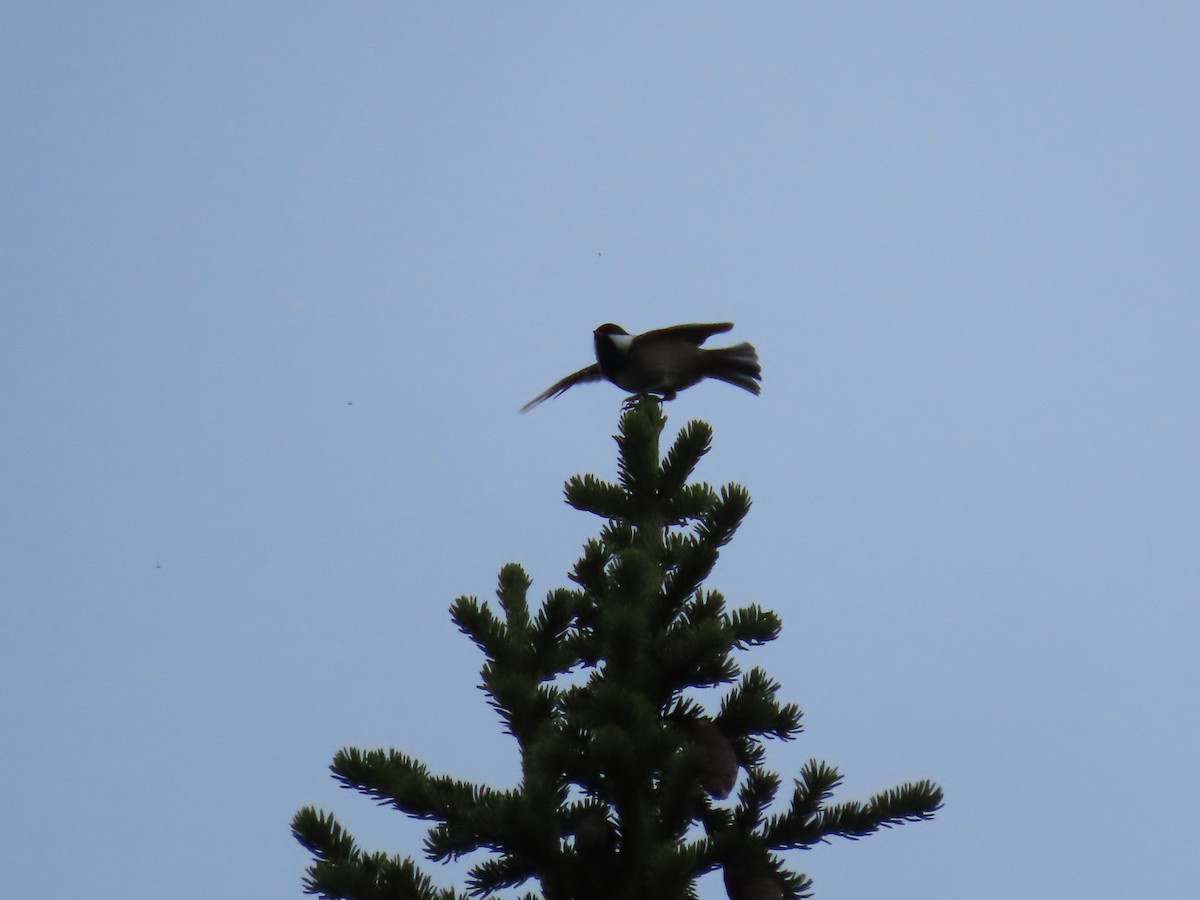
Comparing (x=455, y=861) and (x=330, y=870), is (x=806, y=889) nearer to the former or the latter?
(x=455, y=861)

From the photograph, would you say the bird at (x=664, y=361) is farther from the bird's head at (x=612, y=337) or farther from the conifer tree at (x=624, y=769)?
the conifer tree at (x=624, y=769)

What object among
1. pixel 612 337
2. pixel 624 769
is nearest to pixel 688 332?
pixel 612 337

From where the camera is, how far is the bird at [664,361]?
238 inches

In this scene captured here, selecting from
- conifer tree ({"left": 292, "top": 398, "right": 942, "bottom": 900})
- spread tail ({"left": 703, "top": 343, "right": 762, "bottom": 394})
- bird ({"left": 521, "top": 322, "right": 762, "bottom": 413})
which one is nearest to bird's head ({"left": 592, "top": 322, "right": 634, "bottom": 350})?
bird ({"left": 521, "top": 322, "right": 762, "bottom": 413})

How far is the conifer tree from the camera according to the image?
2.70 m

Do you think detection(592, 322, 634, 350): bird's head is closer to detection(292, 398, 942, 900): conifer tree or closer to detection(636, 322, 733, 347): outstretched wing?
detection(636, 322, 733, 347): outstretched wing

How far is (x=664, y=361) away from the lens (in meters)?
6.12

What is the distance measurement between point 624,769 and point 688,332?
11.9ft

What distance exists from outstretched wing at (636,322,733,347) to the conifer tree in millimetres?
2737

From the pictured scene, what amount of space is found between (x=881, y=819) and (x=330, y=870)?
138 centimetres

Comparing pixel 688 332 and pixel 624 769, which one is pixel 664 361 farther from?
pixel 624 769

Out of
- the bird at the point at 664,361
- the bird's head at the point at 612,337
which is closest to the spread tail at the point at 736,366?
the bird at the point at 664,361

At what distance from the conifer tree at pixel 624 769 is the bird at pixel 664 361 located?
2.80m

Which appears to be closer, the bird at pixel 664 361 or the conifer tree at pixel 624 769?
the conifer tree at pixel 624 769
